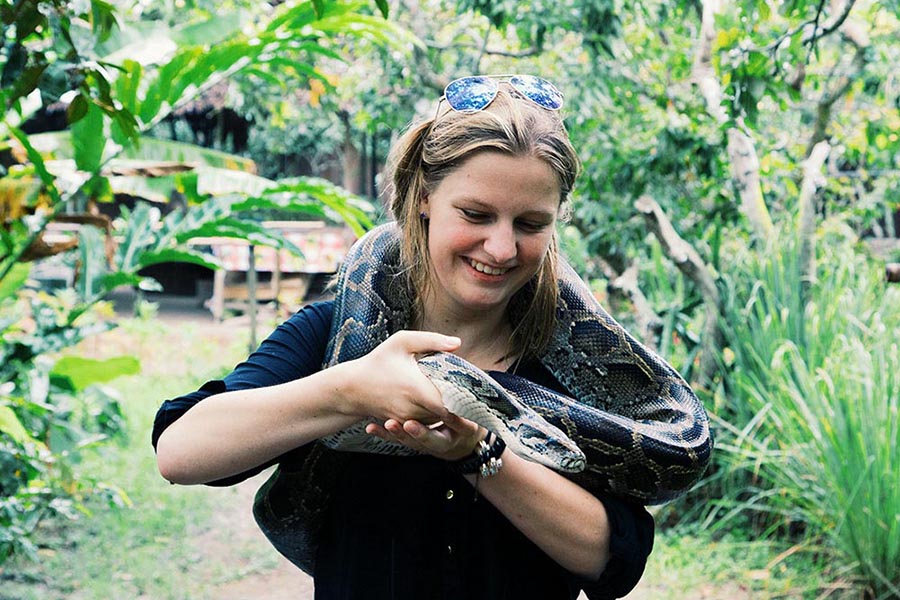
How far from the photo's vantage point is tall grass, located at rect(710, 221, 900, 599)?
523 centimetres

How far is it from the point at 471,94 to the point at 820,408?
4.01 meters

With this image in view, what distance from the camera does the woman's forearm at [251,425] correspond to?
1.79 metres

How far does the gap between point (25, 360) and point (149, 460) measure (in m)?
2.86

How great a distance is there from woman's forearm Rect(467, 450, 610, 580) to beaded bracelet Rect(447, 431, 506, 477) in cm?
2

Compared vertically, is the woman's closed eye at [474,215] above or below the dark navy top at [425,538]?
above

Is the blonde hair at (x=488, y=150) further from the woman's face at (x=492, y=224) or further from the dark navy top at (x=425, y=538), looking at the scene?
the dark navy top at (x=425, y=538)

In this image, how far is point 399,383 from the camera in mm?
1727

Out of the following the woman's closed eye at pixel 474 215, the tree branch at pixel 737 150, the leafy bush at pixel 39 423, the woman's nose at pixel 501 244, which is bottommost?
the leafy bush at pixel 39 423

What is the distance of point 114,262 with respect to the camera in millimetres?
6086

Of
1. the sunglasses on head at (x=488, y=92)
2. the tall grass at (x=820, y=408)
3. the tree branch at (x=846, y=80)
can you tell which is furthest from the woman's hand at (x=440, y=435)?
the tree branch at (x=846, y=80)

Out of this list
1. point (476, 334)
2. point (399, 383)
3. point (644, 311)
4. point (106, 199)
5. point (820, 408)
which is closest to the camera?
point (399, 383)

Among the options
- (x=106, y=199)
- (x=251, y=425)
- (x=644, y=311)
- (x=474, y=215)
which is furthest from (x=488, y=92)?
(x=644, y=311)

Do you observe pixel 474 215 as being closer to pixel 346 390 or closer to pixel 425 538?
pixel 346 390

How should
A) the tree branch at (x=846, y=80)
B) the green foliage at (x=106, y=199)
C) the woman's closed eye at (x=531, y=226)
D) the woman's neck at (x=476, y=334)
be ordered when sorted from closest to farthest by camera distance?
1. the woman's closed eye at (x=531, y=226)
2. the woman's neck at (x=476, y=334)
3. the green foliage at (x=106, y=199)
4. the tree branch at (x=846, y=80)
